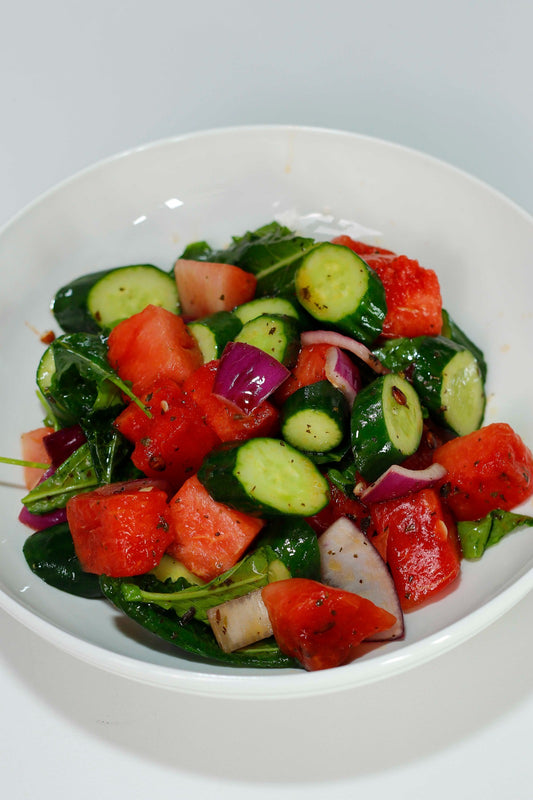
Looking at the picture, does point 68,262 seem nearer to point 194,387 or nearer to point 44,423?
point 44,423

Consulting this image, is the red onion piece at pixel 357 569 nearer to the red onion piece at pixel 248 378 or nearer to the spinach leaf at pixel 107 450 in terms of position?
the red onion piece at pixel 248 378

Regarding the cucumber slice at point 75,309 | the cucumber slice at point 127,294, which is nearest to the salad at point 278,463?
the cucumber slice at point 127,294

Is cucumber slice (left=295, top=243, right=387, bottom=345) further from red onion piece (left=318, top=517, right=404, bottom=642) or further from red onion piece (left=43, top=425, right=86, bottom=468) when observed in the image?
red onion piece (left=43, top=425, right=86, bottom=468)

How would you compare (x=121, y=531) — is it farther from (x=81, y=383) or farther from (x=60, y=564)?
(x=81, y=383)

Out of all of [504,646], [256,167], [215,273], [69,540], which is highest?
[256,167]

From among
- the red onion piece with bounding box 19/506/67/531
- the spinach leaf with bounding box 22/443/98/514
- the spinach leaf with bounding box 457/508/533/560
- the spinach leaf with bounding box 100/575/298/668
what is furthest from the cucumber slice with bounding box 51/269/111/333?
the spinach leaf with bounding box 457/508/533/560

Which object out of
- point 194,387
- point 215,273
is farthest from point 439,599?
point 215,273

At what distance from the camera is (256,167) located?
150 inches

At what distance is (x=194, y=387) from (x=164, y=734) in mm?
1234

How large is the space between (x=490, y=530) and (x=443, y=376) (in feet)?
2.12

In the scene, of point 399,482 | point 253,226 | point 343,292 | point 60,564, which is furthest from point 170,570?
point 253,226

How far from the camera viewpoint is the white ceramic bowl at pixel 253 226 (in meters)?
2.65

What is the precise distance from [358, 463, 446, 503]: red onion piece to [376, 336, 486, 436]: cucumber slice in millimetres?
350

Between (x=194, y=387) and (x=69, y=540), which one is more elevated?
(x=194, y=387)
